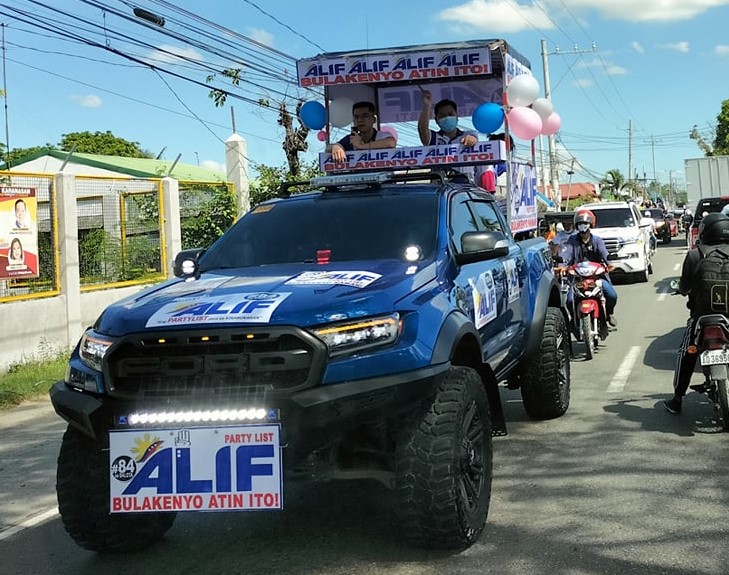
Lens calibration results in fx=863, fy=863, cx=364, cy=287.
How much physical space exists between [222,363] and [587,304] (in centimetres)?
739

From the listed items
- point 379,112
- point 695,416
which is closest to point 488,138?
point 379,112

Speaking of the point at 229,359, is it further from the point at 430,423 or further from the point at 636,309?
the point at 636,309

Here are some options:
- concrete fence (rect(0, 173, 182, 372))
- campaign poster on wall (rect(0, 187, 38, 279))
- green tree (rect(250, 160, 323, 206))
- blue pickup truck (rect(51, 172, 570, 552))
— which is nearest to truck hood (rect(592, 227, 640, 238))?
green tree (rect(250, 160, 323, 206))

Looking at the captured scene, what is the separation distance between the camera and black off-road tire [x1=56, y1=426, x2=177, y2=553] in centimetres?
422

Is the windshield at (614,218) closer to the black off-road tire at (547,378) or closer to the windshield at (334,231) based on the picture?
the black off-road tire at (547,378)

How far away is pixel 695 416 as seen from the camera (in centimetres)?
707

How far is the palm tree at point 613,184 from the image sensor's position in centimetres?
8290

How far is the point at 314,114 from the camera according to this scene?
10.6 m

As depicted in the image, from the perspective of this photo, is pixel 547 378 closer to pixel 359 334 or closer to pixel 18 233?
pixel 359 334

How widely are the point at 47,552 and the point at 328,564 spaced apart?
1.63 m

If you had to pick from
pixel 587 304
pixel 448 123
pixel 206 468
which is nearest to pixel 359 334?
pixel 206 468

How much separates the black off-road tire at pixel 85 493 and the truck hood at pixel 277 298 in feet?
1.97

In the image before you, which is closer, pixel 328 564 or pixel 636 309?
pixel 328 564

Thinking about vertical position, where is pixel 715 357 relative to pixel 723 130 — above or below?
below
